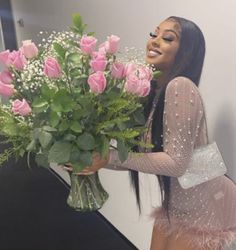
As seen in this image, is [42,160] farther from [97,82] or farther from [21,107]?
[97,82]

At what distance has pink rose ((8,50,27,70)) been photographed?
1079mm

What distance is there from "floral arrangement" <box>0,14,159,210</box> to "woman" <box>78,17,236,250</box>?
13 centimetres

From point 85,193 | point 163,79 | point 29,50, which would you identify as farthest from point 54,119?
point 163,79

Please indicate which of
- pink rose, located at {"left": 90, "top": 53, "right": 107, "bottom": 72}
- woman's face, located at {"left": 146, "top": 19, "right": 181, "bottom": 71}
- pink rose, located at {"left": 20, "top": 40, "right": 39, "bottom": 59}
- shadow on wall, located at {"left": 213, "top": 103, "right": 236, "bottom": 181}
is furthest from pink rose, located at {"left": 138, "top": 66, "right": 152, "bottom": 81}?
shadow on wall, located at {"left": 213, "top": 103, "right": 236, "bottom": 181}

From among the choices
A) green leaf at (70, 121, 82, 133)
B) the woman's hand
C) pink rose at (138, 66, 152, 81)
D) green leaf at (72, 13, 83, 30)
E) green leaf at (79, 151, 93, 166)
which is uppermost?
green leaf at (72, 13, 83, 30)

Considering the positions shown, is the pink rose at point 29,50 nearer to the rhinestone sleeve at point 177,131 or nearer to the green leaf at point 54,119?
the green leaf at point 54,119

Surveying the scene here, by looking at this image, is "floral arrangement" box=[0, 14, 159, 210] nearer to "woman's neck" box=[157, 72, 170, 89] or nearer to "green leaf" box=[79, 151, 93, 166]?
→ "green leaf" box=[79, 151, 93, 166]

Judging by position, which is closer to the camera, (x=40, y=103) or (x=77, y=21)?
(x=40, y=103)

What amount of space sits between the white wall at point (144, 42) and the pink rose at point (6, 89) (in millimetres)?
759

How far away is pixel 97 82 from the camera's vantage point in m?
Answer: 1.00

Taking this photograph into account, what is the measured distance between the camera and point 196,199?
4.45 feet

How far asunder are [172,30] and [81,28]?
336 millimetres

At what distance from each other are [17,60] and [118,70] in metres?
0.29

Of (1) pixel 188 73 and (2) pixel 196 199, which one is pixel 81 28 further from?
(2) pixel 196 199
